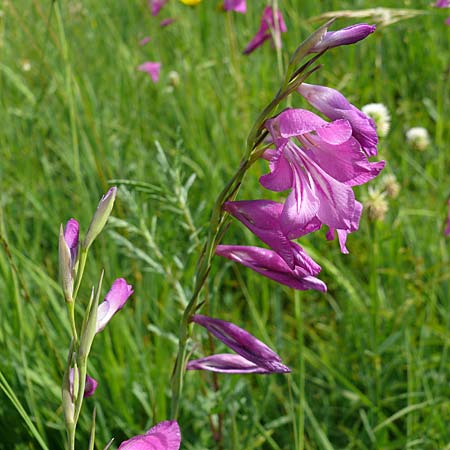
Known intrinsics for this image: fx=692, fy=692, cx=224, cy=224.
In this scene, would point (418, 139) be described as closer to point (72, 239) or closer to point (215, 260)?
point (215, 260)

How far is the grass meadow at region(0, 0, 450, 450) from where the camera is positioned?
152 cm

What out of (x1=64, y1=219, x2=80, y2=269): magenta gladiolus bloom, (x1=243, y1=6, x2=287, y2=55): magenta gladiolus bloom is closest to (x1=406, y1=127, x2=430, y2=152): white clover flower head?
(x1=243, y1=6, x2=287, y2=55): magenta gladiolus bloom

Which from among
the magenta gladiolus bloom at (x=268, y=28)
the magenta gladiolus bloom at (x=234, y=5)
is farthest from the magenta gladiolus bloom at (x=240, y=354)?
the magenta gladiolus bloom at (x=234, y=5)

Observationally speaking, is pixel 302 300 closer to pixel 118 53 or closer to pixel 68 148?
pixel 68 148

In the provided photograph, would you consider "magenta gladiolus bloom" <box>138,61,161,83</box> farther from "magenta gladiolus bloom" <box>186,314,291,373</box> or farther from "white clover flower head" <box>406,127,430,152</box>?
"magenta gladiolus bloom" <box>186,314,291,373</box>

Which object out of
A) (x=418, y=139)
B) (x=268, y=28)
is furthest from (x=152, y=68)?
(x=418, y=139)

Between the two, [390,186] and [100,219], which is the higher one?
[100,219]

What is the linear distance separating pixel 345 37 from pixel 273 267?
0.31 meters

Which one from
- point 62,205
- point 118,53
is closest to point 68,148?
point 62,205

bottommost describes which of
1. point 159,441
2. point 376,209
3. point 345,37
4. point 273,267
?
point 376,209

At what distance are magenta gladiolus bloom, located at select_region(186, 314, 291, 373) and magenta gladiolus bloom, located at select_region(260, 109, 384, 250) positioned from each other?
7.4 inches

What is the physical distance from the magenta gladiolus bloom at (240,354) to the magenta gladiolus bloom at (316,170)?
0.19 m

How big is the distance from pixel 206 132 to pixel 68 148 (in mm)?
601

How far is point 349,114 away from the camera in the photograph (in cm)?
81
